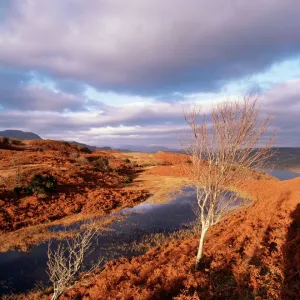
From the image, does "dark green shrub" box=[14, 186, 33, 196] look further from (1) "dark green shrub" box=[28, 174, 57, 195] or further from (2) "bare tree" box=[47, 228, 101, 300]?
(2) "bare tree" box=[47, 228, 101, 300]

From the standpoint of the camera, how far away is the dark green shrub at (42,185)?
88.0 feet

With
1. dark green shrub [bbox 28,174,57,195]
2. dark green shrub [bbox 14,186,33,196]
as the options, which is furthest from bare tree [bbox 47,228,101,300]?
dark green shrub [bbox 14,186,33,196]

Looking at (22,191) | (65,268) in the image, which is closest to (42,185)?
(22,191)

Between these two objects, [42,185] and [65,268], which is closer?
[65,268]

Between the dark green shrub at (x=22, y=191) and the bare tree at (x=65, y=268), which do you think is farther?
the dark green shrub at (x=22, y=191)

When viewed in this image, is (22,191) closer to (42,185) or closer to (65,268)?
(42,185)

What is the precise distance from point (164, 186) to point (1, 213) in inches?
974

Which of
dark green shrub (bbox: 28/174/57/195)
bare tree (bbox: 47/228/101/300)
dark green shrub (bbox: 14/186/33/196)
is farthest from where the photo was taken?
dark green shrub (bbox: 28/174/57/195)

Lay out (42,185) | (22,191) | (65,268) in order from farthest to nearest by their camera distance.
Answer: (42,185)
(22,191)
(65,268)

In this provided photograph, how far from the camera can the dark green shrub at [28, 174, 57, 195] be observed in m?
26.8

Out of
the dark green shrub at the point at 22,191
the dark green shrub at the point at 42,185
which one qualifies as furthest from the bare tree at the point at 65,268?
the dark green shrub at the point at 22,191

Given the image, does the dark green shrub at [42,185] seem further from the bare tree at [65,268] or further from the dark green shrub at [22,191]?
the bare tree at [65,268]

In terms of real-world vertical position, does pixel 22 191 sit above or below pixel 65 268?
below

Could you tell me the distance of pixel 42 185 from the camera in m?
27.8
